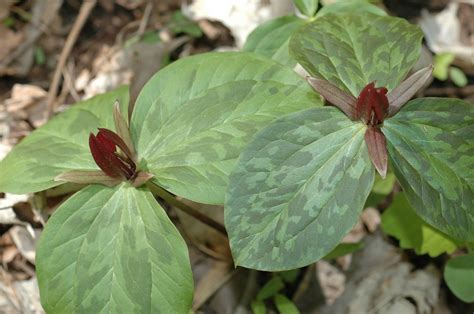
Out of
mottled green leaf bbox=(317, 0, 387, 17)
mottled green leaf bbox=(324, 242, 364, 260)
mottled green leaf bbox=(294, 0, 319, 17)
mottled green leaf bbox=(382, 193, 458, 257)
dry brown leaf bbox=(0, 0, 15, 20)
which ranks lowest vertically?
mottled green leaf bbox=(324, 242, 364, 260)

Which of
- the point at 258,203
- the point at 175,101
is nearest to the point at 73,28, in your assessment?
the point at 175,101

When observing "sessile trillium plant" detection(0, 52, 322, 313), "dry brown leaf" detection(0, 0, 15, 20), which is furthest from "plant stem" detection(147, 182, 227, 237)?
"dry brown leaf" detection(0, 0, 15, 20)

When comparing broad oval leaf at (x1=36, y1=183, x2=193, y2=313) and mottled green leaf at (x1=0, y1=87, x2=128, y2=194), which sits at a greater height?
mottled green leaf at (x1=0, y1=87, x2=128, y2=194)

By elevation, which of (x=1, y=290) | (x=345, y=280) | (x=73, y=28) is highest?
(x=73, y=28)

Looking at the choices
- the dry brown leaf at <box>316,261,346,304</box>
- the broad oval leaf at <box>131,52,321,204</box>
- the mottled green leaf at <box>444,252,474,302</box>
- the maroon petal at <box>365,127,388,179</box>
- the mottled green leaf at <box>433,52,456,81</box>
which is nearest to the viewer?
the maroon petal at <box>365,127,388,179</box>

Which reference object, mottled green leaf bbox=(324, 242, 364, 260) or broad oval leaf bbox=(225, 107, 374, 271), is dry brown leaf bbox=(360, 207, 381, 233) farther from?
broad oval leaf bbox=(225, 107, 374, 271)

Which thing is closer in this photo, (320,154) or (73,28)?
Result: (320,154)

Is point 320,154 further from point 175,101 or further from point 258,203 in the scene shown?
point 175,101

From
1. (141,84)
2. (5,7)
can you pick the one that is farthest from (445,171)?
(5,7)
